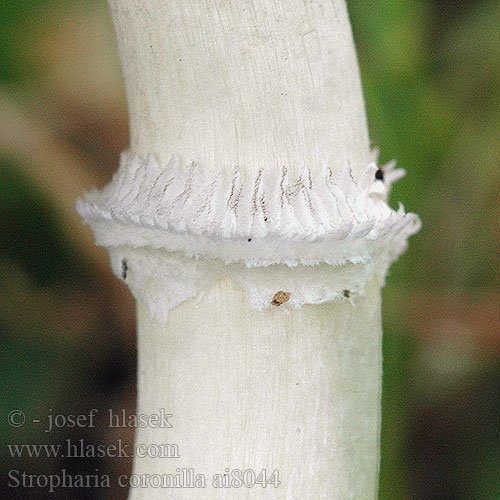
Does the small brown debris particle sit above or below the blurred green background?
below

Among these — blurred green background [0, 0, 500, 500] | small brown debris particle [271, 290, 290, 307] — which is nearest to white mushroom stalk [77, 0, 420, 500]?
small brown debris particle [271, 290, 290, 307]

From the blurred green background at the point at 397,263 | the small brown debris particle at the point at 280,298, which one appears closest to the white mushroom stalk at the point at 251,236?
the small brown debris particle at the point at 280,298

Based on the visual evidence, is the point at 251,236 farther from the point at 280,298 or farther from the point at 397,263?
the point at 397,263

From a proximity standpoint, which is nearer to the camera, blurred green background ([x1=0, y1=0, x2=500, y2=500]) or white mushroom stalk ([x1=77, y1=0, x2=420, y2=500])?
white mushroom stalk ([x1=77, y1=0, x2=420, y2=500])

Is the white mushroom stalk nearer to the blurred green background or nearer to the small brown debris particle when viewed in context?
the small brown debris particle

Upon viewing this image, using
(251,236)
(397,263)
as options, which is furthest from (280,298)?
(397,263)

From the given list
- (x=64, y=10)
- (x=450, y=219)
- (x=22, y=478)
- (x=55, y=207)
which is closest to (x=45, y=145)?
(x=55, y=207)
